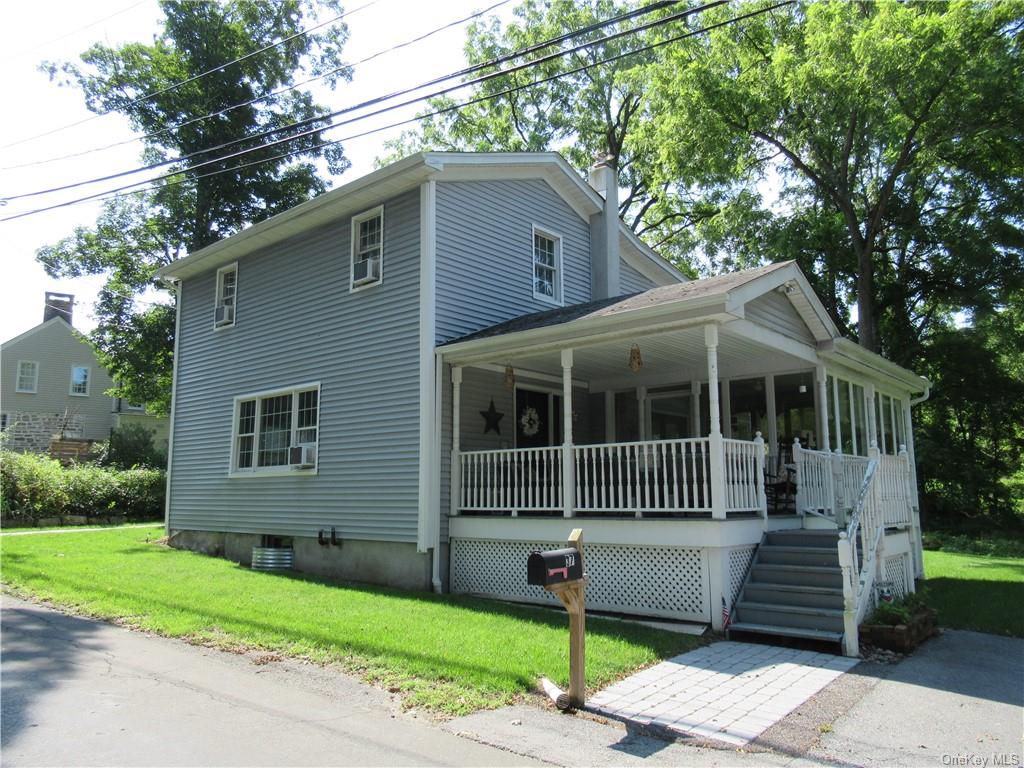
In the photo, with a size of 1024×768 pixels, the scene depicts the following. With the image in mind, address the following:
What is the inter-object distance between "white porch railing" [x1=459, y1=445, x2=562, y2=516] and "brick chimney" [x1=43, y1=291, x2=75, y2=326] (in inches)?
1263

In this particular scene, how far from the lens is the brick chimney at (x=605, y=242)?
14.6m

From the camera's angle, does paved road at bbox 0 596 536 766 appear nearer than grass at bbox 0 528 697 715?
Yes

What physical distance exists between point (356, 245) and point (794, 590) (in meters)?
8.61

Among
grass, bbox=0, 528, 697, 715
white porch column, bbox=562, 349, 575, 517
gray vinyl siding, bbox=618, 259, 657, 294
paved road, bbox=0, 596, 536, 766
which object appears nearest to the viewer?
paved road, bbox=0, 596, 536, 766

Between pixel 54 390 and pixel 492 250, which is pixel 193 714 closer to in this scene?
pixel 492 250

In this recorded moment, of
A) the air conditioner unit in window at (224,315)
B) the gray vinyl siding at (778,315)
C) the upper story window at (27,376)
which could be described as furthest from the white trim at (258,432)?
the upper story window at (27,376)

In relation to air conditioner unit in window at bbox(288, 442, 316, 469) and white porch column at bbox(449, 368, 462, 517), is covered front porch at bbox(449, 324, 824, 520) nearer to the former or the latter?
white porch column at bbox(449, 368, 462, 517)

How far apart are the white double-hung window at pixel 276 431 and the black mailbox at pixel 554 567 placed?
26.2 ft

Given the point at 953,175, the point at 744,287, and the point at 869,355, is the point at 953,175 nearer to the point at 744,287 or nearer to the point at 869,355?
the point at 869,355

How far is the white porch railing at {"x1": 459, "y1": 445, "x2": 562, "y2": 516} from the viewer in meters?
10.3

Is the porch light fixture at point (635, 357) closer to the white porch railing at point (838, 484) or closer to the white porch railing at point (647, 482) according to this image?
the white porch railing at point (647, 482)

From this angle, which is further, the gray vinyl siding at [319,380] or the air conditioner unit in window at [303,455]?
the air conditioner unit in window at [303,455]

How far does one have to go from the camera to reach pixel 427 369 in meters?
11.0

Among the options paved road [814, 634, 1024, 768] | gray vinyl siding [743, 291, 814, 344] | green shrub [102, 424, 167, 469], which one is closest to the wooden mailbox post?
paved road [814, 634, 1024, 768]
